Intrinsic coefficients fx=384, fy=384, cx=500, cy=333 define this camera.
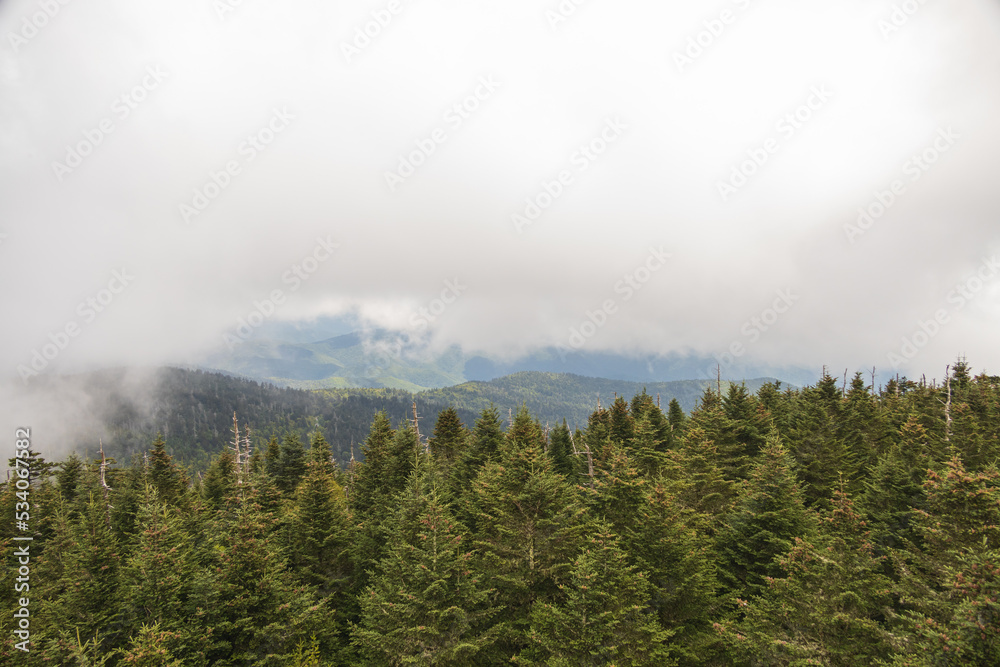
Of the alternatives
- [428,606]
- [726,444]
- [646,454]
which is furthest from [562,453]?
[428,606]

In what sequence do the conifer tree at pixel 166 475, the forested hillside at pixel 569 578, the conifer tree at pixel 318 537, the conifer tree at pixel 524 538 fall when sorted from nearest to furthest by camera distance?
1. the forested hillside at pixel 569 578
2. the conifer tree at pixel 524 538
3. the conifer tree at pixel 318 537
4. the conifer tree at pixel 166 475

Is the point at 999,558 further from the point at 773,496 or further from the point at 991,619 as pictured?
the point at 773,496

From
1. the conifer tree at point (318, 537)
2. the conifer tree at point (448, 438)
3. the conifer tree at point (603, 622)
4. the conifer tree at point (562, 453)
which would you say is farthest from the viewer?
the conifer tree at point (562, 453)

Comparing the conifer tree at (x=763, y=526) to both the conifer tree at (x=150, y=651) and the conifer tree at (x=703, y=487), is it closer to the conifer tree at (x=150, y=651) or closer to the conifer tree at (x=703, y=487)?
the conifer tree at (x=703, y=487)

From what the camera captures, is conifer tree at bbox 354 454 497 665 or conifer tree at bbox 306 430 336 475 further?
conifer tree at bbox 306 430 336 475

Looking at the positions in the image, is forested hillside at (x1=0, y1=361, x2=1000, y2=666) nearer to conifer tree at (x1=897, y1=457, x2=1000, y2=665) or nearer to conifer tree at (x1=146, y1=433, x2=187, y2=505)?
conifer tree at (x1=897, y1=457, x2=1000, y2=665)

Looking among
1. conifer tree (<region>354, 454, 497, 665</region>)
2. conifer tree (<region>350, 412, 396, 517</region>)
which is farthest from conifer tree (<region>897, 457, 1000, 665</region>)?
conifer tree (<region>350, 412, 396, 517</region>)

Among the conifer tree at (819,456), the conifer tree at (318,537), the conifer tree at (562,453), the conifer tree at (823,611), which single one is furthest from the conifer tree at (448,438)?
the conifer tree at (819,456)

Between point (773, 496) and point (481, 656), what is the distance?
17.1 metres

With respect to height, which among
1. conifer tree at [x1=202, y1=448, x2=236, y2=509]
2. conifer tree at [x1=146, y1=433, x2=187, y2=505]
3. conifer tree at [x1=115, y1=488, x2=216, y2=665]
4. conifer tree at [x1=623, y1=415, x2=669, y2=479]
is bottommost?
conifer tree at [x1=202, y1=448, x2=236, y2=509]

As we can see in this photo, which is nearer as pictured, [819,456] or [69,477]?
[819,456]

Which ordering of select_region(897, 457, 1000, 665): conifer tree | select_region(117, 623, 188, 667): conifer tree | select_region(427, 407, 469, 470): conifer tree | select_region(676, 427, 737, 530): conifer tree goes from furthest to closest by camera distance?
select_region(427, 407, 469, 470): conifer tree, select_region(676, 427, 737, 530): conifer tree, select_region(117, 623, 188, 667): conifer tree, select_region(897, 457, 1000, 665): conifer tree

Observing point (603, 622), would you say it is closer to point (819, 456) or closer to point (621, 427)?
point (819, 456)

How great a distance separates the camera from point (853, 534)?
17.0m
